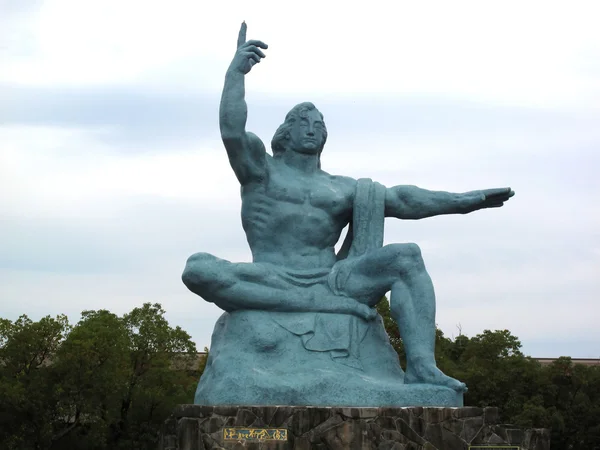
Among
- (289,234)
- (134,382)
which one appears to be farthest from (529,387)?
(289,234)

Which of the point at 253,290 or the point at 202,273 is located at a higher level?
the point at 202,273

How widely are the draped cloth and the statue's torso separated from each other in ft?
0.59

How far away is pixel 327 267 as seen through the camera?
34.9 feet

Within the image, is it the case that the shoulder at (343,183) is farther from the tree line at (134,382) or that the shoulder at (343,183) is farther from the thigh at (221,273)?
the tree line at (134,382)

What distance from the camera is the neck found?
1109 cm

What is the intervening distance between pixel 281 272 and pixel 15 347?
14284 millimetres

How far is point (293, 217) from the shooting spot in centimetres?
1070

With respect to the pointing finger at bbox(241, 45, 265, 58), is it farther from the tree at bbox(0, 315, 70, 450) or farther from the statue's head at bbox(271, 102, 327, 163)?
the tree at bbox(0, 315, 70, 450)

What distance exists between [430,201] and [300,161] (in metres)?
1.34

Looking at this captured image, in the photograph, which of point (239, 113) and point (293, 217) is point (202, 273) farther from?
point (239, 113)

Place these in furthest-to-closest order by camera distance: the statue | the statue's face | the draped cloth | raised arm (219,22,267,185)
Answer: the statue's face → raised arm (219,22,267,185) → the draped cloth → the statue

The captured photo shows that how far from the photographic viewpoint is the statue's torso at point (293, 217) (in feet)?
35.0

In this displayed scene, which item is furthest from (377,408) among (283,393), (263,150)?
(263,150)

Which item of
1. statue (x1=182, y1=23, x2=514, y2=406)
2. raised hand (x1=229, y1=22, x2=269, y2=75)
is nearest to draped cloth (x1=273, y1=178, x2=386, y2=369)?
statue (x1=182, y1=23, x2=514, y2=406)
